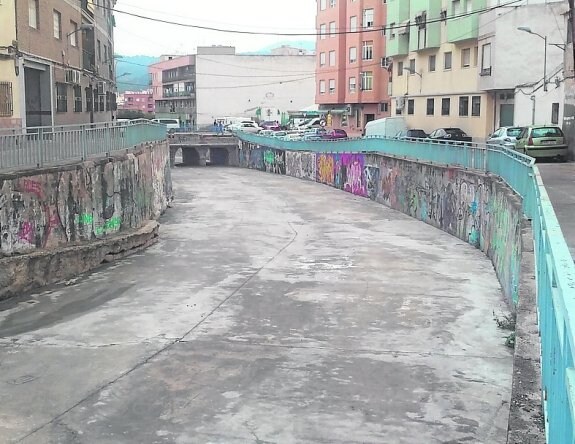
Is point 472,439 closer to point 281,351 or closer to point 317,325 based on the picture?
point 281,351

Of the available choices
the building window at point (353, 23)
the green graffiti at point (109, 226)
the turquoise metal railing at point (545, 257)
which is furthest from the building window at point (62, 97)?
the building window at point (353, 23)

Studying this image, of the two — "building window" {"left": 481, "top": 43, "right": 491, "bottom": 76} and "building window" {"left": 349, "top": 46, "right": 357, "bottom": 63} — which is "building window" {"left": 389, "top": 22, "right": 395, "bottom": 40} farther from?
"building window" {"left": 481, "top": 43, "right": 491, "bottom": 76}

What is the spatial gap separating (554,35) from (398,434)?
3352cm

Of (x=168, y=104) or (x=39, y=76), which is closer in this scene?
(x=39, y=76)

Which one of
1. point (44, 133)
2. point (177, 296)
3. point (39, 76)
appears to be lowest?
point (177, 296)

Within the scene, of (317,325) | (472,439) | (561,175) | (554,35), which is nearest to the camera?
(472,439)

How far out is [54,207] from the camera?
54.6ft

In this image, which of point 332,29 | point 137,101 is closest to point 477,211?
point 332,29

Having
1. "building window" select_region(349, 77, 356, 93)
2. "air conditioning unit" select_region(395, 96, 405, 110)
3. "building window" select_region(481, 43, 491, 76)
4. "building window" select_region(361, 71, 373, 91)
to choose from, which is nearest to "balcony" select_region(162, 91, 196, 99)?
"building window" select_region(349, 77, 356, 93)

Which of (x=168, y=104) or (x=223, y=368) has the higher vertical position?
(x=168, y=104)

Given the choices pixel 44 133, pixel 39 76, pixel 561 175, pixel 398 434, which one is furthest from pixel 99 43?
pixel 398 434

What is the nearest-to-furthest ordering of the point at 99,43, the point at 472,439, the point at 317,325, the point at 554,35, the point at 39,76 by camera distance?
the point at 472,439 < the point at 317,325 < the point at 39,76 < the point at 554,35 < the point at 99,43

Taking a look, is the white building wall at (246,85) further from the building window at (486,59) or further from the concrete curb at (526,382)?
the concrete curb at (526,382)

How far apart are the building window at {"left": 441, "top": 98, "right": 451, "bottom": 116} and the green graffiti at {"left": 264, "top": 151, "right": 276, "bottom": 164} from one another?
13357 mm
